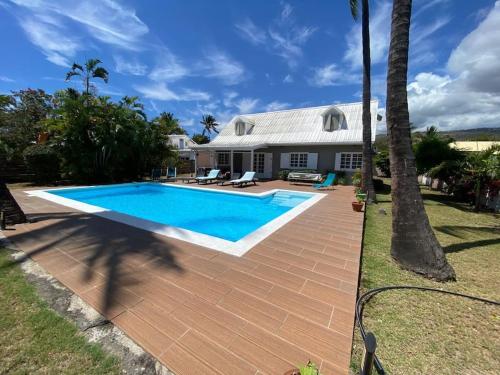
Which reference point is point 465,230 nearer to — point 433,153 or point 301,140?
point 433,153

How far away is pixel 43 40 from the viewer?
31.7 ft

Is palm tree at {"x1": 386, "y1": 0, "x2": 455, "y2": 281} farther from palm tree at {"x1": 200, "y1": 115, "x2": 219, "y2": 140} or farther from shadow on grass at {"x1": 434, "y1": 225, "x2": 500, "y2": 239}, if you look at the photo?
palm tree at {"x1": 200, "y1": 115, "x2": 219, "y2": 140}

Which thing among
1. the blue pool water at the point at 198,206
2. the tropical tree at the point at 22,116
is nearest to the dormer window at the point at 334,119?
the blue pool water at the point at 198,206

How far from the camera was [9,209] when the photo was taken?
5.21m

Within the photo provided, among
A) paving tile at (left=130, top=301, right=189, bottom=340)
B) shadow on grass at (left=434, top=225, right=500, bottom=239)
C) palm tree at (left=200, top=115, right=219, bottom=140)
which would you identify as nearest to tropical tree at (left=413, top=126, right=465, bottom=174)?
shadow on grass at (left=434, top=225, right=500, bottom=239)

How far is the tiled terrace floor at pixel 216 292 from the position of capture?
1.95 meters

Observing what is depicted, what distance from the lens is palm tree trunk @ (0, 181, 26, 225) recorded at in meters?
5.13

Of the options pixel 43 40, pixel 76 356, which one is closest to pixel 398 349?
pixel 76 356

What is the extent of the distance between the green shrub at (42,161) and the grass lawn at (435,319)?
17921 millimetres

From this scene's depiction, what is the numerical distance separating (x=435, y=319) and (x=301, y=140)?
1587cm

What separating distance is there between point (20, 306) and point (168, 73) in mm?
16959

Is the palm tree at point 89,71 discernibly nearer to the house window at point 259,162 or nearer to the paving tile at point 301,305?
the house window at point 259,162

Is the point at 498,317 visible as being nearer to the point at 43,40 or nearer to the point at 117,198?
the point at 117,198

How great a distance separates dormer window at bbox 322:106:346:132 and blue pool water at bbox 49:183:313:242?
339 inches
